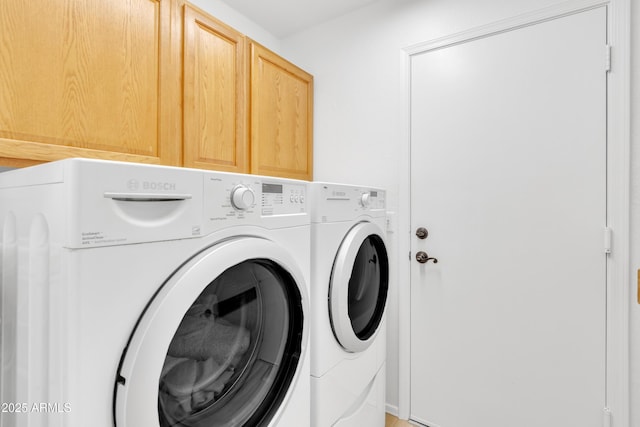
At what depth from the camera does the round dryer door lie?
1.12m

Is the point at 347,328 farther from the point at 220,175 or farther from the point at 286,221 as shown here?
the point at 220,175

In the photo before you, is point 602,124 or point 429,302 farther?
point 429,302

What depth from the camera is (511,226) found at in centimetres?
153

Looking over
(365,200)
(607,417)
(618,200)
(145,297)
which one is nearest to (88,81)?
(145,297)

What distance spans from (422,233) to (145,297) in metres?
1.49

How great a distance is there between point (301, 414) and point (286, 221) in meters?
0.59

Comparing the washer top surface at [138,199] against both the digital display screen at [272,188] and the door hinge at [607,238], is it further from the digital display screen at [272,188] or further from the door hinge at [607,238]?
the door hinge at [607,238]

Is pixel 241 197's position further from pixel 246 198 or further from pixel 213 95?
pixel 213 95

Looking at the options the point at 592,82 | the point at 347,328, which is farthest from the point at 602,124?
the point at 347,328

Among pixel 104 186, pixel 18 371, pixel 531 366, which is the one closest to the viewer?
pixel 104 186

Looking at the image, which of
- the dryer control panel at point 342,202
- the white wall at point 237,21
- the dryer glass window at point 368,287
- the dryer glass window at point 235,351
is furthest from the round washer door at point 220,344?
the white wall at point 237,21

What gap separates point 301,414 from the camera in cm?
95

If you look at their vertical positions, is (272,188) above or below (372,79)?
below

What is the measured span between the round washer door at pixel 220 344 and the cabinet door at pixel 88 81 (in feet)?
2.28
